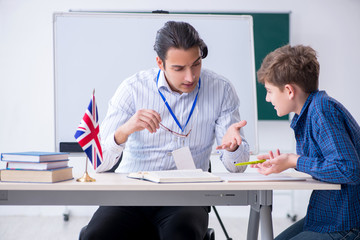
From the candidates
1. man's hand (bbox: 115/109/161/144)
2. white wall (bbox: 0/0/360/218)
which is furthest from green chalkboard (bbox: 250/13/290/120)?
man's hand (bbox: 115/109/161/144)

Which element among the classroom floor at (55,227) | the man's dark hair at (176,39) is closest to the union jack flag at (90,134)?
the man's dark hair at (176,39)

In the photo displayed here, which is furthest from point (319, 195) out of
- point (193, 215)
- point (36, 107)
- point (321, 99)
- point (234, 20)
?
point (36, 107)

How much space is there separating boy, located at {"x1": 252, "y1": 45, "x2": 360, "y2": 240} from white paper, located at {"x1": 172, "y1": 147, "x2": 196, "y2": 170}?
0.34m

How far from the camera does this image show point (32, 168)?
1.28 m

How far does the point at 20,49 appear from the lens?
383 centimetres

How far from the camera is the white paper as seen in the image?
169 cm

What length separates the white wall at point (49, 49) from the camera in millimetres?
3824

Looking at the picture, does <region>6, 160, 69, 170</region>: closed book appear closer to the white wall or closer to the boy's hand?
the boy's hand

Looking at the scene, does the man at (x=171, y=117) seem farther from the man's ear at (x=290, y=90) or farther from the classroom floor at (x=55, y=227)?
the classroom floor at (x=55, y=227)

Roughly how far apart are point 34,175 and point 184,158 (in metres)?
0.64

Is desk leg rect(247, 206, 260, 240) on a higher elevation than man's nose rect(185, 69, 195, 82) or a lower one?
lower

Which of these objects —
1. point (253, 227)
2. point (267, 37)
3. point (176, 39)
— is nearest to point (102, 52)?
point (267, 37)

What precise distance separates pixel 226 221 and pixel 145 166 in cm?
224

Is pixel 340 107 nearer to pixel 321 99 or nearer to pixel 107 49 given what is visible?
pixel 321 99
